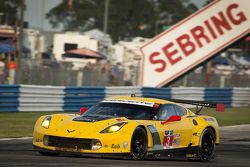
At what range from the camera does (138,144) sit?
11680 millimetres

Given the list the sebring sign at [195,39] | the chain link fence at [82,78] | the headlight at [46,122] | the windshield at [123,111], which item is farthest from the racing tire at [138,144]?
the sebring sign at [195,39]

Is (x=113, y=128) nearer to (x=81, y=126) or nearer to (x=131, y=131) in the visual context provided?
(x=131, y=131)

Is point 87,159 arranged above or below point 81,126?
below

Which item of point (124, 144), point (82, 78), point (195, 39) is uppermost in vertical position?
point (195, 39)

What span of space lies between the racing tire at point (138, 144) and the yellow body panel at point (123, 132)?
0.09 meters

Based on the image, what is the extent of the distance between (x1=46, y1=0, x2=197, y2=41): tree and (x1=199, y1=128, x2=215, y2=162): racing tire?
9369 centimetres

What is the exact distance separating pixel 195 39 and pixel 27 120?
15.2 meters

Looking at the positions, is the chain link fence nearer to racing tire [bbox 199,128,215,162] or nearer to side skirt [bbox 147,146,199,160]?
racing tire [bbox 199,128,215,162]

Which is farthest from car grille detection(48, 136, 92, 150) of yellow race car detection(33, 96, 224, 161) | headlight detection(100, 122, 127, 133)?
headlight detection(100, 122, 127, 133)

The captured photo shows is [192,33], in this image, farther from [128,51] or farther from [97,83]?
[128,51]

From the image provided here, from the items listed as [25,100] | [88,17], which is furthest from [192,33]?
[88,17]

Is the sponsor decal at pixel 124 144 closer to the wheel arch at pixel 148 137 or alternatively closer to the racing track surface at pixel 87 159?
the racing track surface at pixel 87 159

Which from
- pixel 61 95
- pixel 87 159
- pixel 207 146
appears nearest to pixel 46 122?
pixel 87 159

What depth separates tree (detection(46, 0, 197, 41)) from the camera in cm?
11006
